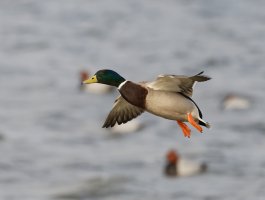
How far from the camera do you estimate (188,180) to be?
30047 millimetres

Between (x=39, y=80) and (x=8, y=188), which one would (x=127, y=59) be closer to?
(x=39, y=80)

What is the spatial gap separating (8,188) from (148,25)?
17.7 m

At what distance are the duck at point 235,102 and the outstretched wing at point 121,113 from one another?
2153 centimetres

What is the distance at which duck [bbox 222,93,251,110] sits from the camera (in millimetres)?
34469

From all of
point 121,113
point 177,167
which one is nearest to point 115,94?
point 177,167

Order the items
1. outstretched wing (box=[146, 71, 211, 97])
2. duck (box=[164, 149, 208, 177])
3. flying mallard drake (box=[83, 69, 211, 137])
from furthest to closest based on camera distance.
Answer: duck (box=[164, 149, 208, 177])
flying mallard drake (box=[83, 69, 211, 137])
outstretched wing (box=[146, 71, 211, 97])

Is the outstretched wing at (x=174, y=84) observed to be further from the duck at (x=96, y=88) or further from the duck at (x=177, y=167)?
the duck at (x=96, y=88)

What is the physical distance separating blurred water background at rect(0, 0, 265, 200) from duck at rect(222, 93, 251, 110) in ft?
0.86

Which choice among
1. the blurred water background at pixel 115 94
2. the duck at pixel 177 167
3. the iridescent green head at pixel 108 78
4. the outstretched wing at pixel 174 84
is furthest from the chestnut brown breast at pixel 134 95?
the duck at pixel 177 167

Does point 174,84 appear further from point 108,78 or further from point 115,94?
point 115,94

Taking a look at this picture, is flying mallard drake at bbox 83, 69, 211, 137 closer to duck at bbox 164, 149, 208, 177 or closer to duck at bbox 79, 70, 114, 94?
duck at bbox 164, 149, 208, 177

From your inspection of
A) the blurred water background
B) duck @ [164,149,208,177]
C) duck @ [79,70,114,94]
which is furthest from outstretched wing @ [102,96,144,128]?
duck @ [79,70,114,94]

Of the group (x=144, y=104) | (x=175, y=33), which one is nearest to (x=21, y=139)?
(x=175, y=33)

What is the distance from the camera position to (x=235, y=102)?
34.6m
